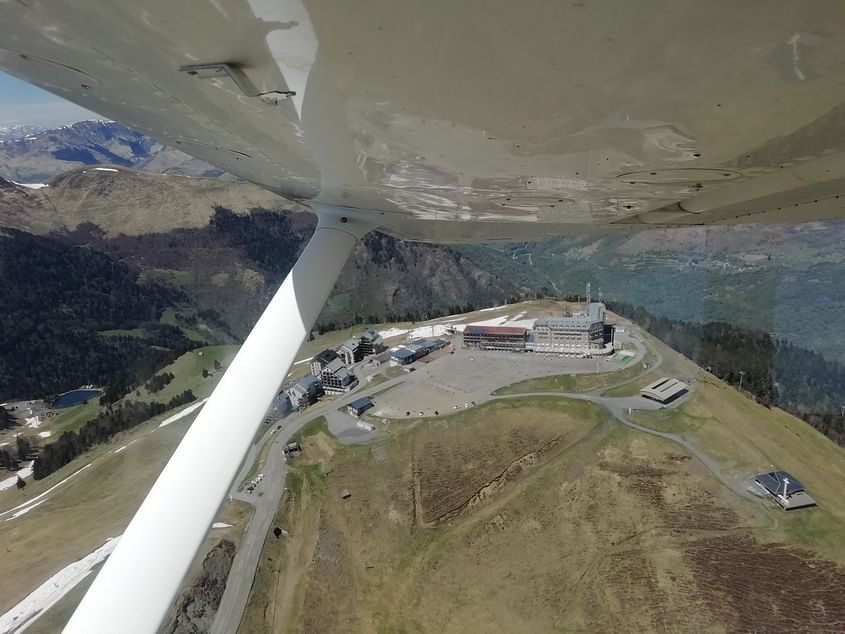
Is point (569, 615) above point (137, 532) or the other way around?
the other way around

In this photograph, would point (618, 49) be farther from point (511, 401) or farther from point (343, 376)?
point (343, 376)

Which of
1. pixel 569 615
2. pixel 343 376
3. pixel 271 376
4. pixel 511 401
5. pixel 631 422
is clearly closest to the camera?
pixel 271 376

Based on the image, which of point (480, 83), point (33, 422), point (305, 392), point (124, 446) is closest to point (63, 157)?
point (33, 422)

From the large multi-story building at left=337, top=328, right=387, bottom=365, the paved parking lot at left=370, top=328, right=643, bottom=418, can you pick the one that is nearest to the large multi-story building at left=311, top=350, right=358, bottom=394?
the large multi-story building at left=337, top=328, right=387, bottom=365

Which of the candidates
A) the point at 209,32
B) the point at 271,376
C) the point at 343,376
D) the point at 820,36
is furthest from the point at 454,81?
the point at 343,376

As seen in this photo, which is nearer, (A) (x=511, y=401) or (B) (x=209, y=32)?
(B) (x=209, y=32)

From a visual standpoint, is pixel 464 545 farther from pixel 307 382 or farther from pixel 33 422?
pixel 33 422

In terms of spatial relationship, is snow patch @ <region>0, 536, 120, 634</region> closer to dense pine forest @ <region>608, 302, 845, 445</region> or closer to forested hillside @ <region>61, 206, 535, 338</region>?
dense pine forest @ <region>608, 302, 845, 445</region>
